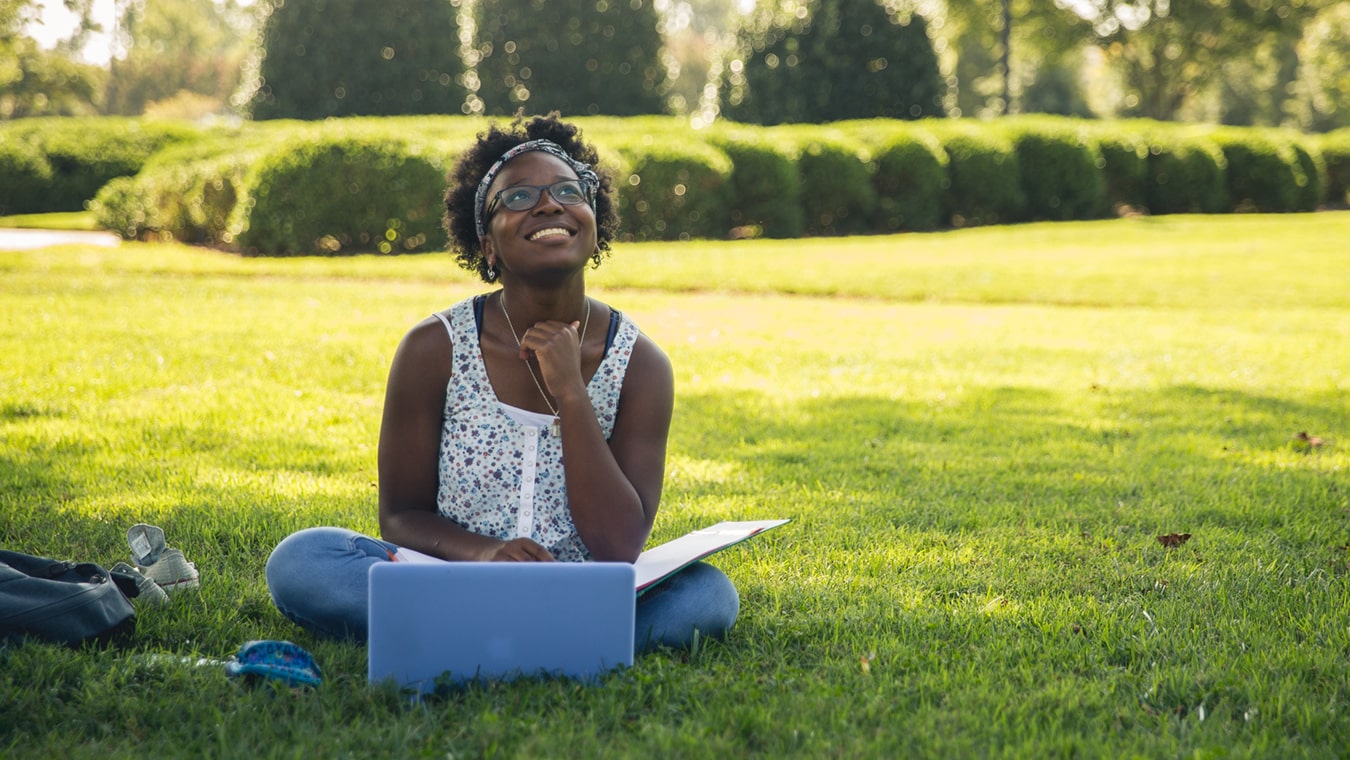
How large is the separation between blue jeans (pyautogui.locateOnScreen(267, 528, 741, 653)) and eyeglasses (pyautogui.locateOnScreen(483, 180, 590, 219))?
98 centimetres

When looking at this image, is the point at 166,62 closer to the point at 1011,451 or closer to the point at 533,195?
the point at 1011,451

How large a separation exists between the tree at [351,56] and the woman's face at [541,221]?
2744 centimetres

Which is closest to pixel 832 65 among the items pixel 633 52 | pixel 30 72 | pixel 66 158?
pixel 633 52

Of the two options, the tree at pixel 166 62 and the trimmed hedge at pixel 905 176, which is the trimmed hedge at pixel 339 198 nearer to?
the trimmed hedge at pixel 905 176

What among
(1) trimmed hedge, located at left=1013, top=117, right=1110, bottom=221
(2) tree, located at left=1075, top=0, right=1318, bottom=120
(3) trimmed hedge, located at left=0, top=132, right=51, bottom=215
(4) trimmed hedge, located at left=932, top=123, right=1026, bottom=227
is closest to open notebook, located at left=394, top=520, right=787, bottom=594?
(4) trimmed hedge, located at left=932, top=123, right=1026, bottom=227

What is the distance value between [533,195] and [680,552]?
3.23 feet

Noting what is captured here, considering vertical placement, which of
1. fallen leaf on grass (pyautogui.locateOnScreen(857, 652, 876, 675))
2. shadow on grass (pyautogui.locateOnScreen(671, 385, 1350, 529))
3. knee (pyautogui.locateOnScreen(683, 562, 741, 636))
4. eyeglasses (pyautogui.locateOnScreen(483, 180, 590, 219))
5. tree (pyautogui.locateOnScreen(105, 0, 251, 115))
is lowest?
shadow on grass (pyautogui.locateOnScreen(671, 385, 1350, 529))

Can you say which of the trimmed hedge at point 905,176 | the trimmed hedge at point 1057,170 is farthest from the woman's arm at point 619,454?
the trimmed hedge at point 1057,170

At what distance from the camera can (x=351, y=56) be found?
2853 centimetres

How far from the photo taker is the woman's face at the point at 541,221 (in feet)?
9.68

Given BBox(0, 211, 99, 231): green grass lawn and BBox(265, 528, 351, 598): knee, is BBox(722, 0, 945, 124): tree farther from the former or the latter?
BBox(265, 528, 351, 598): knee

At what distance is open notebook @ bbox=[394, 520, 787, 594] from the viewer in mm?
2916

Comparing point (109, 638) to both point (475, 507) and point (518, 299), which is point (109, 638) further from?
point (518, 299)

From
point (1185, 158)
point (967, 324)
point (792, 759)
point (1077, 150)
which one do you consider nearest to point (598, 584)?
point (792, 759)
